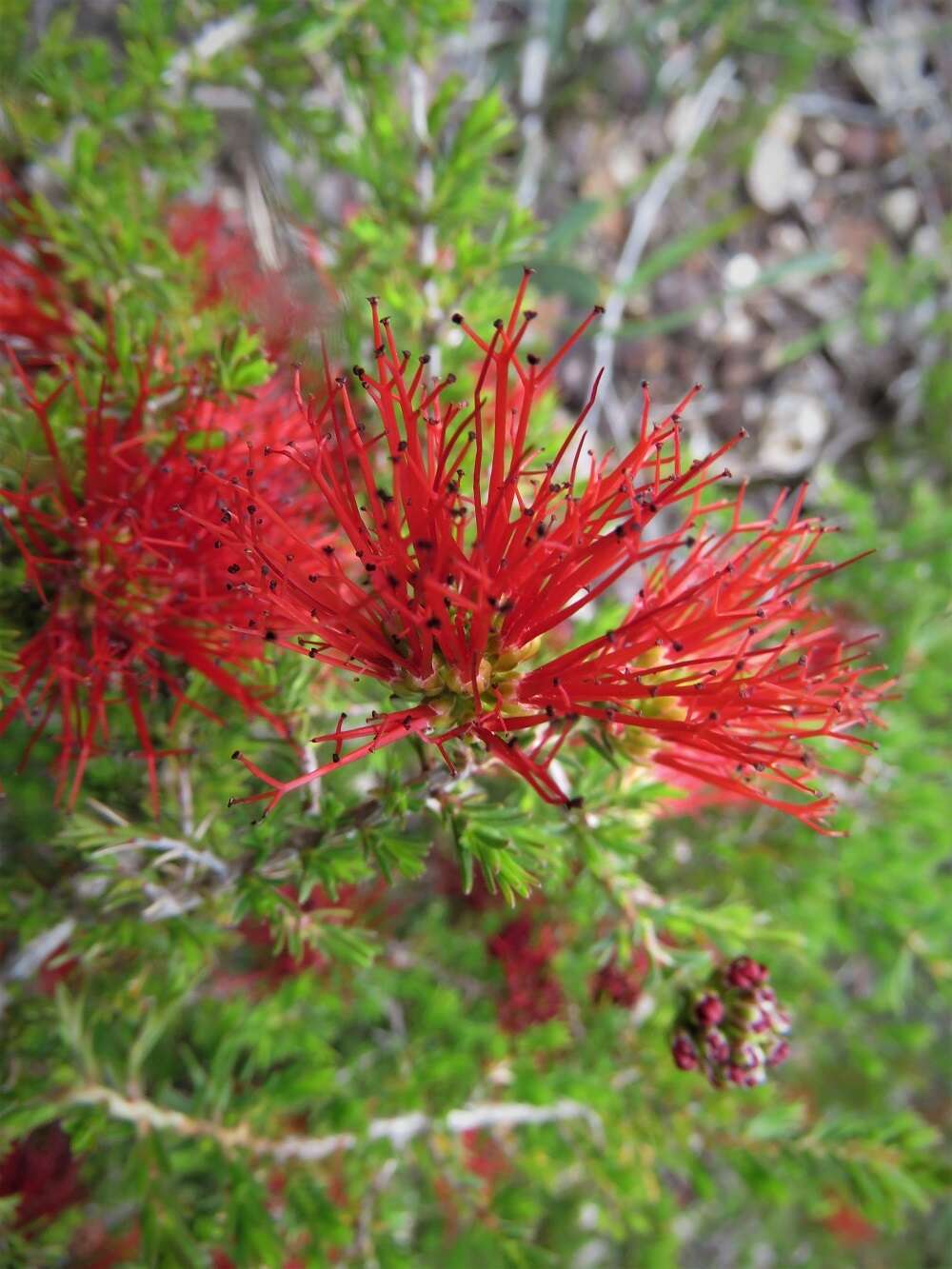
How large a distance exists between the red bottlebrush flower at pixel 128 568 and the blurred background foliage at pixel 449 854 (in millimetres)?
52

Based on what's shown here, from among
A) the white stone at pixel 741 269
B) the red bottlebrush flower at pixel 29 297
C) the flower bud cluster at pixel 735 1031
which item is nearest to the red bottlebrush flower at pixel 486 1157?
the flower bud cluster at pixel 735 1031

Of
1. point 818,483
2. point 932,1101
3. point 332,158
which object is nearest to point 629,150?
point 818,483

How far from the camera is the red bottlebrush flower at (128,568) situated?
912 millimetres

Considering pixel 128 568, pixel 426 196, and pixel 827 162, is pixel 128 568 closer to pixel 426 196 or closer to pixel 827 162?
pixel 426 196

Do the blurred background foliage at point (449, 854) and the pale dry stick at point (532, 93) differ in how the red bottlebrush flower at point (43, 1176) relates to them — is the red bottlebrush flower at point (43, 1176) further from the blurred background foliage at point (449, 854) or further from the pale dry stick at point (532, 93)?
the pale dry stick at point (532, 93)

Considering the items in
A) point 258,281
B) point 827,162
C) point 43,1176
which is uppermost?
point 827,162

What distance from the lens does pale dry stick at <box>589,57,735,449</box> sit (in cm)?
217

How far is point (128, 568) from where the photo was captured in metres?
0.93

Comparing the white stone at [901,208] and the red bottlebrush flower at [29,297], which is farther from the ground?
the white stone at [901,208]

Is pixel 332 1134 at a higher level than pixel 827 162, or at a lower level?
lower

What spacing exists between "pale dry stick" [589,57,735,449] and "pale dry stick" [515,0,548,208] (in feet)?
0.90

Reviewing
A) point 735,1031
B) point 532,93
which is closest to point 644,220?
point 532,93

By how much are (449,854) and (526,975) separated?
252mm

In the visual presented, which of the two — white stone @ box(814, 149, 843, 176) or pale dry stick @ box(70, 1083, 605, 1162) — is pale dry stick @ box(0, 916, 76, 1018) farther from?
white stone @ box(814, 149, 843, 176)
